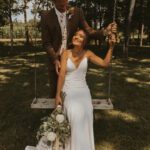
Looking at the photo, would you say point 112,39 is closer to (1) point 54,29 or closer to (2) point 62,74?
(2) point 62,74

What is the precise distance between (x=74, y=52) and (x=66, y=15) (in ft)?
2.54

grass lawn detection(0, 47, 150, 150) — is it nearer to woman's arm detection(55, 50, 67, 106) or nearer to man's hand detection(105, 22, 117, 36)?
woman's arm detection(55, 50, 67, 106)

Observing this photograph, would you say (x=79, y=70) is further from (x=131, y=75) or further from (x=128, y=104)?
(x=131, y=75)

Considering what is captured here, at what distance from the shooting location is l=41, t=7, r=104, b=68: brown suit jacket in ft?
20.4

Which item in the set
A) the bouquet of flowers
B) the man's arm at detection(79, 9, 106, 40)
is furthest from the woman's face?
the bouquet of flowers

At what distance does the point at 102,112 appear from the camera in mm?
8766

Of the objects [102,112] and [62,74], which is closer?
[62,74]

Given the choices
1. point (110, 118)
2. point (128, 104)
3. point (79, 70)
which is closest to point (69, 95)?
point (79, 70)

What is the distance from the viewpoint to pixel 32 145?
6656 millimetres

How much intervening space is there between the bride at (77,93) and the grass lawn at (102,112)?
3.77ft

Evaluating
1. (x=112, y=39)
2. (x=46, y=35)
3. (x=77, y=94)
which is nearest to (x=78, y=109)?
(x=77, y=94)

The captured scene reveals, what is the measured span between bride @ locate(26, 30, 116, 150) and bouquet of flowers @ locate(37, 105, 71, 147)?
108mm

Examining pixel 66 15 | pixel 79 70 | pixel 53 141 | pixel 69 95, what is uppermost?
pixel 66 15

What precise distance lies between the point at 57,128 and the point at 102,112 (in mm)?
3488
